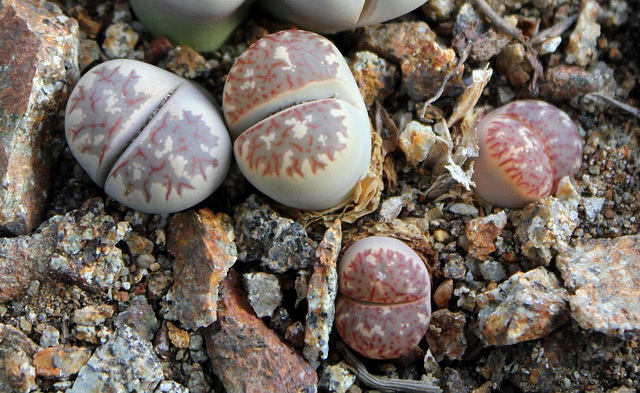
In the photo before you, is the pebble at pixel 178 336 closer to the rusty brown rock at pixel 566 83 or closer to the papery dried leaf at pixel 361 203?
the papery dried leaf at pixel 361 203

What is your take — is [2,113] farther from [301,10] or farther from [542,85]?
[542,85]

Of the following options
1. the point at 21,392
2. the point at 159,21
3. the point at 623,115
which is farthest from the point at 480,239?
the point at 21,392

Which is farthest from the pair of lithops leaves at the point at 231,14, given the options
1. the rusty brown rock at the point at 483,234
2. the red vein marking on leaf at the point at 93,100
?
the rusty brown rock at the point at 483,234

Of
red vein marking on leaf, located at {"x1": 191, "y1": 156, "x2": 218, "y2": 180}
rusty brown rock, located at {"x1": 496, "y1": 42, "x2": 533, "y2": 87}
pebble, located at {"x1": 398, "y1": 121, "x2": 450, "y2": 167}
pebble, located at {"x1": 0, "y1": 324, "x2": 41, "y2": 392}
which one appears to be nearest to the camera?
pebble, located at {"x1": 0, "y1": 324, "x2": 41, "y2": 392}

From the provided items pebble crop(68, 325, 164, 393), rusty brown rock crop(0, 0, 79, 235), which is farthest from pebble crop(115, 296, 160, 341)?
rusty brown rock crop(0, 0, 79, 235)

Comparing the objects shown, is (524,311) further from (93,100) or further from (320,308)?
(93,100)

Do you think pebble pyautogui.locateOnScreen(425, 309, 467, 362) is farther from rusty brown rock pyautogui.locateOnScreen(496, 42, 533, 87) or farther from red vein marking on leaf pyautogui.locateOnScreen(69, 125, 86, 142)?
red vein marking on leaf pyautogui.locateOnScreen(69, 125, 86, 142)
